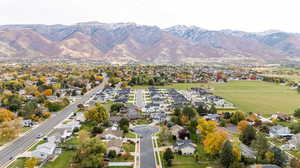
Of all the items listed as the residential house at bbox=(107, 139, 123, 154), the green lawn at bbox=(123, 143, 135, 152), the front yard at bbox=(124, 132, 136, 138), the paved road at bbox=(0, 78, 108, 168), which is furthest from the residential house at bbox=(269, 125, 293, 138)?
the paved road at bbox=(0, 78, 108, 168)

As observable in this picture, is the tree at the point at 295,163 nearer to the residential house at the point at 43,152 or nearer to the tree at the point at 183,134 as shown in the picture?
the tree at the point at 183,134

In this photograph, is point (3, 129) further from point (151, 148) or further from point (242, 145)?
point (242, 145)

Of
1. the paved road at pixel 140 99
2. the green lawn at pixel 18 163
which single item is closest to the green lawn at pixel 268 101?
the paved road at pixel 140 99

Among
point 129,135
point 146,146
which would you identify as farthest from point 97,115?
point 146,146

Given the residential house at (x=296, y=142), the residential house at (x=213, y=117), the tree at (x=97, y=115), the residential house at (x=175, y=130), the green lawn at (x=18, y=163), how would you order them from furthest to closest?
the residential house at (x=213, y=117) < the tree at (x=97, y=115) < the residential house at (x=175, y=130) < the residential house at (x=296, y=142) < the green lawn at (x=18, y=163)

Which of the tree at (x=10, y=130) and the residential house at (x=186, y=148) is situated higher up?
the tree at (x=10, y=130)

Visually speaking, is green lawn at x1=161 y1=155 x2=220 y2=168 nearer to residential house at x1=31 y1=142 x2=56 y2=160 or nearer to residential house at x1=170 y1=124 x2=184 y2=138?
residential house at x1=170 y1=124 x2=184 y2=138

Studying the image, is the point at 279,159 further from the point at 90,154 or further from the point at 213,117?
the point at 90,154
